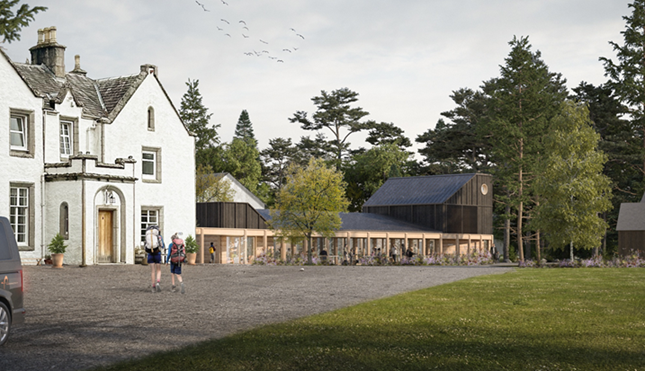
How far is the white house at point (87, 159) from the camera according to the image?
3331 cm

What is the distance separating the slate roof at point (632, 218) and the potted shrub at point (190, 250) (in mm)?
33943

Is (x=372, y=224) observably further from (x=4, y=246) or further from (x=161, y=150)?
(x=4, y=246)

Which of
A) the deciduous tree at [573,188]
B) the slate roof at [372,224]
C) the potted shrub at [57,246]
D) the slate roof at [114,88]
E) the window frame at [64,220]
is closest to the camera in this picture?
the potted shrub at [57,246]

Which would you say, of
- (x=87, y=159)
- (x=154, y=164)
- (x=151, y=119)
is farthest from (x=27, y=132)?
(x=154, y=164)

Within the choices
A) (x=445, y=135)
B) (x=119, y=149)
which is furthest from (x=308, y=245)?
(x=445, y=135)

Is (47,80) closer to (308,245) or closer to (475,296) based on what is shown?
(308,245)

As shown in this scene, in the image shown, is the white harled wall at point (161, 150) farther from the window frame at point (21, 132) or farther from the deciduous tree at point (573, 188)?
the deciduous tree at point (573, 188)

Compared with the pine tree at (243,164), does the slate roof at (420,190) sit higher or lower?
lower

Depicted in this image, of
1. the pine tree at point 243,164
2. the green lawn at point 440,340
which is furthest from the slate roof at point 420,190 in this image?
the green lawn at point 440,340

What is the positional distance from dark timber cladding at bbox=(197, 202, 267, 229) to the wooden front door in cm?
1104

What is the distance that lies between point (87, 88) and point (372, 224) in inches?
1135

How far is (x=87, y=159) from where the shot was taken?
111ft

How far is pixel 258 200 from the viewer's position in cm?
8044

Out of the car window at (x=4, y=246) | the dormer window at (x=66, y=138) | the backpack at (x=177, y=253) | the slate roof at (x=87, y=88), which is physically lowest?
the backpack at (x=177, y=253)
